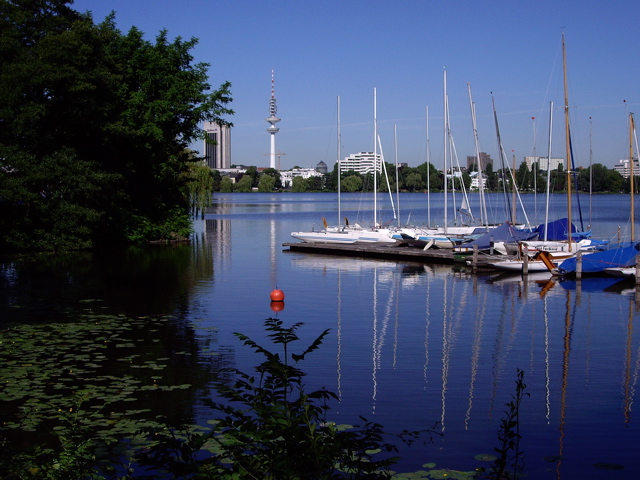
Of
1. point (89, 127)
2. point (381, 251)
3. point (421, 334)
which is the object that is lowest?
point (421, 334)

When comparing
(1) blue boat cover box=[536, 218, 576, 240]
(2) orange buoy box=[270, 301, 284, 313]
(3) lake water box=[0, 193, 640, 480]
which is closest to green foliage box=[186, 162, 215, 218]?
(3) lake water box=[0, 193, 640, 480]

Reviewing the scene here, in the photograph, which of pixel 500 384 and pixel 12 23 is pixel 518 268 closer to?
pixel 500 384

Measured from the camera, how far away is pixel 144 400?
12797 millimetres

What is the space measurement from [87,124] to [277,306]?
20.4m

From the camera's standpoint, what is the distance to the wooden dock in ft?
133

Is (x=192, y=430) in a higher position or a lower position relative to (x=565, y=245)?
lower

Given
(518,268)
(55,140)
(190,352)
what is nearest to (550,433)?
(190,352)

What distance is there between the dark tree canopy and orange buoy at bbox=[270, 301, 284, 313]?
18.2 metres

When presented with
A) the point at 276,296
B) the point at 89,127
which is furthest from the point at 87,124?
the point at 276,296

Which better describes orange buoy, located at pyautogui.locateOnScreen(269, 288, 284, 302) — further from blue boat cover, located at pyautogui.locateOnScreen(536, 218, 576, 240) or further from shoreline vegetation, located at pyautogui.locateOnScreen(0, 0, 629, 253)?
blue boat cover, located at pyautogui.locateOnScreen(536, 218, 576, 240)

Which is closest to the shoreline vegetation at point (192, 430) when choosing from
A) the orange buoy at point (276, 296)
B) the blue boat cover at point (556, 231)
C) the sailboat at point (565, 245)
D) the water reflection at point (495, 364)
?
the water reflection at point (495, 364)

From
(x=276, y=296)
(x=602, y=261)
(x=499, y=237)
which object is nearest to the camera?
(x=276, y=296)

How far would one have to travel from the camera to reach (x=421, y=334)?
20.0 m

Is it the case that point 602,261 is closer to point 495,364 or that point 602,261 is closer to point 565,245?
point 565,245
